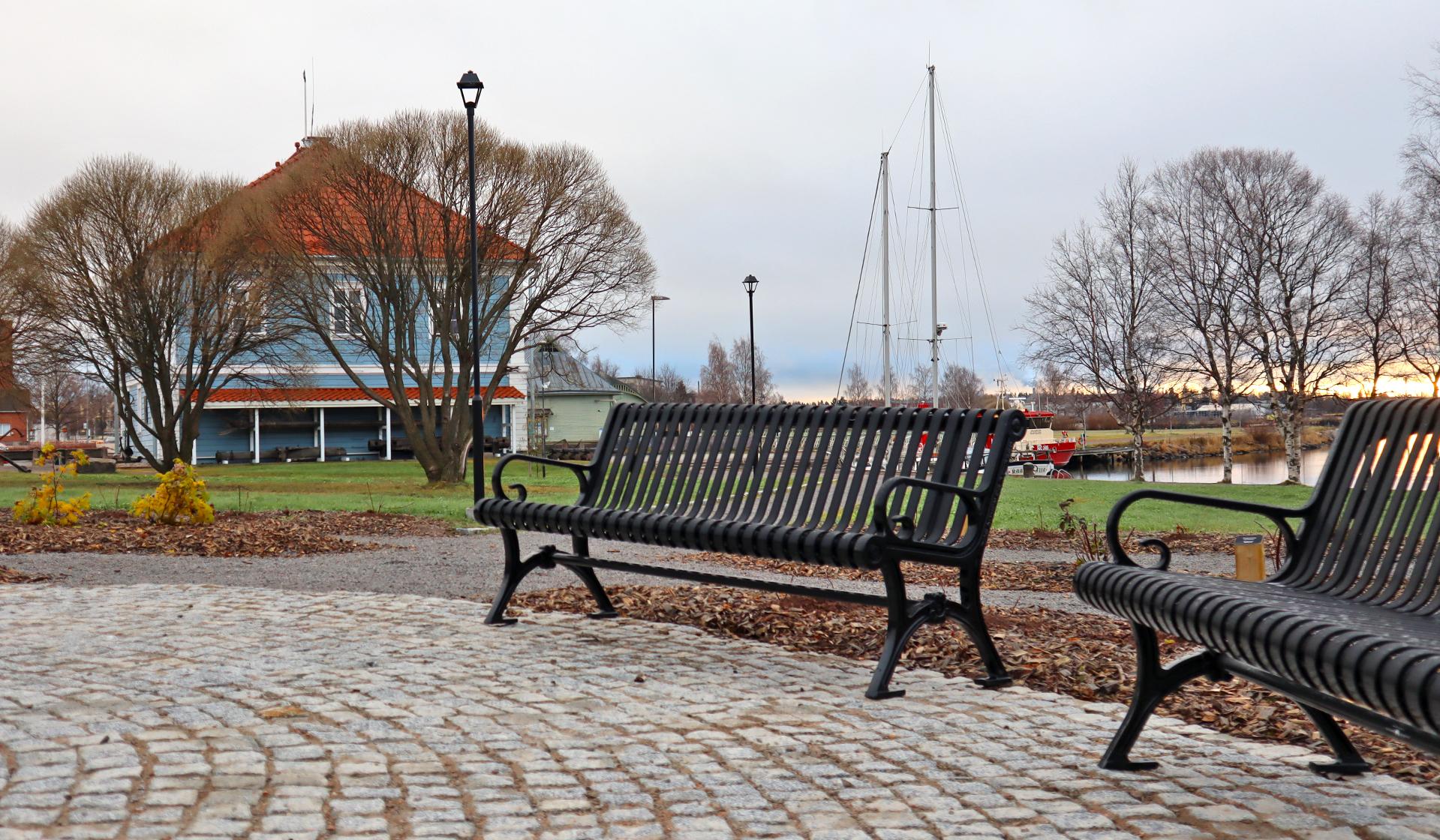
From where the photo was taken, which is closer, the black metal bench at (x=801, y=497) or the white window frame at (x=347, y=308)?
the black metal bench at (x=801, y=497)

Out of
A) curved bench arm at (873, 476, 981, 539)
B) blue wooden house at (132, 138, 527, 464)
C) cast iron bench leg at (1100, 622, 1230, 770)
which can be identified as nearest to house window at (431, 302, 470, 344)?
blue wooden house at (132, 138, 527, 464)

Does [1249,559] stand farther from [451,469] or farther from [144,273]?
[144,273]

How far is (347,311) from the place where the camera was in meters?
27.8

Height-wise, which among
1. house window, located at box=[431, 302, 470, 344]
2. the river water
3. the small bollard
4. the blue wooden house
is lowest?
the river water

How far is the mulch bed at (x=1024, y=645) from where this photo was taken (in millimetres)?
4066

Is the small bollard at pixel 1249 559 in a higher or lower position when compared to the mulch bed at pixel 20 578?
higher

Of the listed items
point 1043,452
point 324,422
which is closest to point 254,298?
point 324,422

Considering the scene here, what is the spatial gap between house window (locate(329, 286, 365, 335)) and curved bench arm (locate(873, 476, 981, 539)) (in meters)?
24.3

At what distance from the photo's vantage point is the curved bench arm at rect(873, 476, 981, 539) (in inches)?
175

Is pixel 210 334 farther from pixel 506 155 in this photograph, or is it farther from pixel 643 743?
pixel 643 743

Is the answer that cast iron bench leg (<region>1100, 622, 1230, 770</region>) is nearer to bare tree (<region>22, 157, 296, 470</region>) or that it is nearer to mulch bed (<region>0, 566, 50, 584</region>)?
mulch bed (<region>0, 566, 50, 584</region>)

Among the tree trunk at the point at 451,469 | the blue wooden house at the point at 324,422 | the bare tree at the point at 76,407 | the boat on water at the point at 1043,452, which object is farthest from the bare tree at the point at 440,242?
the bare tree at the point at 76,407

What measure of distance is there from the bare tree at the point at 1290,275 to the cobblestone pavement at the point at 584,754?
3642cm

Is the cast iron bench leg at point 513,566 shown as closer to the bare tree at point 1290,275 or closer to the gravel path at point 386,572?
the gravel path at point 386,572
